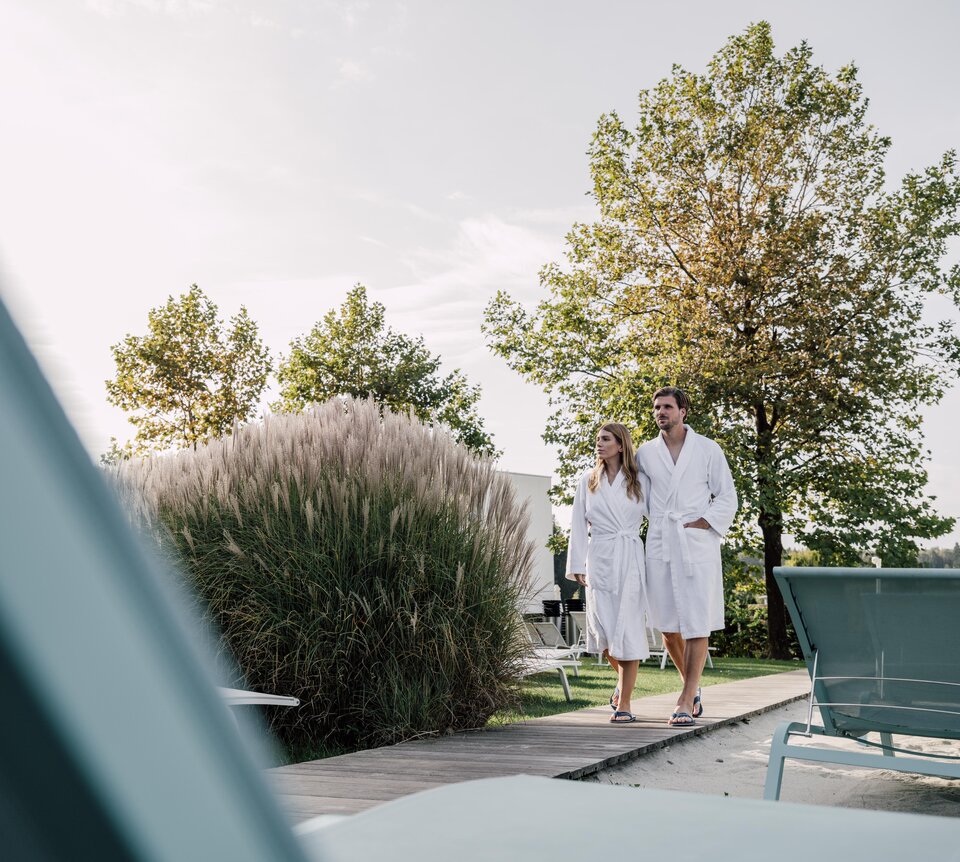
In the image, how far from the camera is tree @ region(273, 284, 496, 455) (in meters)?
29.8

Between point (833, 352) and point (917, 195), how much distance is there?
12.2 ft

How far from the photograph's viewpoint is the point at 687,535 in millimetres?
6656

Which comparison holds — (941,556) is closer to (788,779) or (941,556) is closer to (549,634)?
(549,634)

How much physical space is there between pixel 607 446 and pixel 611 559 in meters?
0.79

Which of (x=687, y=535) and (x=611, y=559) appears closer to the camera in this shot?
(x=687, y=535)

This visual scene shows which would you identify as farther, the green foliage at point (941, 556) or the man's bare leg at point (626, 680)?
the green foliage at point (941, 556)

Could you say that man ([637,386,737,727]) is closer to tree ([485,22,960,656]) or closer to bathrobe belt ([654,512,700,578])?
bathrobe belt ([654,512,700,578])

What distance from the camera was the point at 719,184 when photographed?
19.1 m

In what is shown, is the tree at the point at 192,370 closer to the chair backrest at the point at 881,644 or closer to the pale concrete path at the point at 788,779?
the pale concrete path at the point at 788,779

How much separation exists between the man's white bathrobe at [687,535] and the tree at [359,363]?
74.2ft

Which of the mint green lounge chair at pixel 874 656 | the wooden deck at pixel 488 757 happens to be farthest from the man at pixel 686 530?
the mint green lounge chair at pixel 874 656

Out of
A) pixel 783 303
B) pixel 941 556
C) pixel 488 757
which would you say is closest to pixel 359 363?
pixel 783 303

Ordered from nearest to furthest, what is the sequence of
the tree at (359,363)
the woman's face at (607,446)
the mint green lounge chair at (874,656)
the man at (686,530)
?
the mint green lounge chair at (874,656) < the man at (686,530) < the woman's face at (607,446) < the tree at (359,363)

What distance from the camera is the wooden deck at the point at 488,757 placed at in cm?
398
